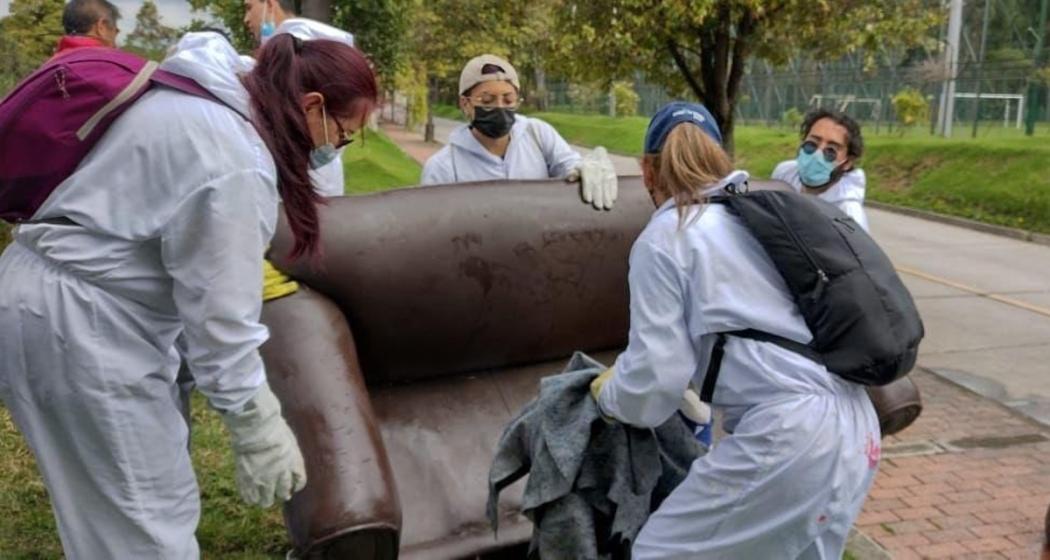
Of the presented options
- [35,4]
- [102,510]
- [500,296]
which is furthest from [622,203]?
[35,4]

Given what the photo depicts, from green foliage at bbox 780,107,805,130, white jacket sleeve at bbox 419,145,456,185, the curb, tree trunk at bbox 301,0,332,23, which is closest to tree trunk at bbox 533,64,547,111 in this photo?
green foliage at bbox 780,107,805,130

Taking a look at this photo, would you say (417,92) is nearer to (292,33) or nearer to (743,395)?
(292,33)

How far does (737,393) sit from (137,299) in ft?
4.11

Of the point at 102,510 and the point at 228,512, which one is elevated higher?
the point at 102,510

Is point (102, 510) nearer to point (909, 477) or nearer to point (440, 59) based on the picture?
point (909, 477)

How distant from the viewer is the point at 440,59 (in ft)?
78.6

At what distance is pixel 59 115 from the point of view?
1917 millimetres

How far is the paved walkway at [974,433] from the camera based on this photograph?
3674 millimetres

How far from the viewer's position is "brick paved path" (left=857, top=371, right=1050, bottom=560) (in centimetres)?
359

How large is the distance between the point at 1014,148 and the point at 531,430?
45.1 ft

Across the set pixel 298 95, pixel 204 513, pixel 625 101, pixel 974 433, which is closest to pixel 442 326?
pixel 204 513

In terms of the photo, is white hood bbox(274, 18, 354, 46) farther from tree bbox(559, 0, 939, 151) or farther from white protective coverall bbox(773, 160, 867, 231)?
tree bbox(559, 0, 939, 151)

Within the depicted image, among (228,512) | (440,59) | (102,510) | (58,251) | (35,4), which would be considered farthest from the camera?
(440,59)

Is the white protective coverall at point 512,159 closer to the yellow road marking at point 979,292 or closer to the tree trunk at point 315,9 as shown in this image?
the tree trunk at point 315,9
